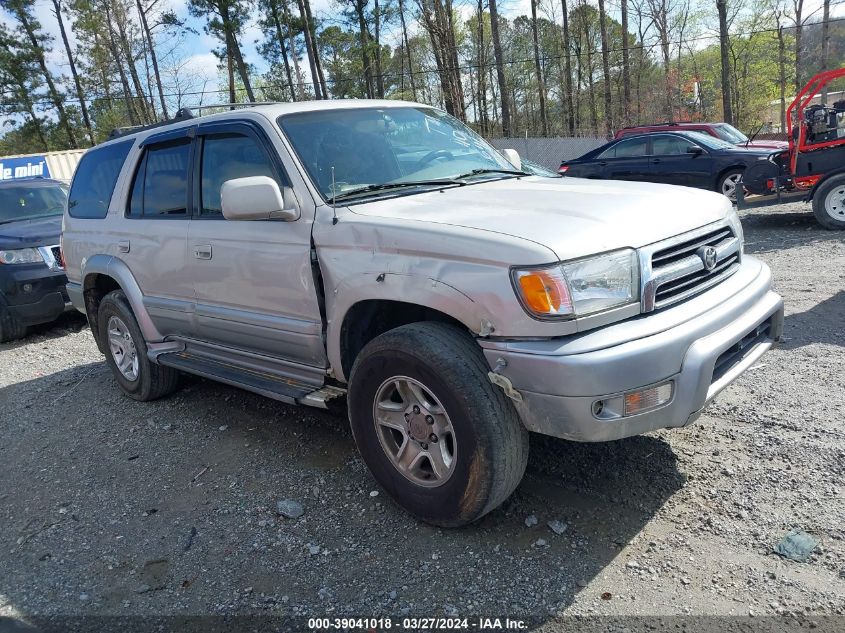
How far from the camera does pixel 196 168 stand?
13.4ft

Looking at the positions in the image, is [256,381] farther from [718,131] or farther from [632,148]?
[718,131]

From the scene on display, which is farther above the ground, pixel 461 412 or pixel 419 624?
pixel 461 412

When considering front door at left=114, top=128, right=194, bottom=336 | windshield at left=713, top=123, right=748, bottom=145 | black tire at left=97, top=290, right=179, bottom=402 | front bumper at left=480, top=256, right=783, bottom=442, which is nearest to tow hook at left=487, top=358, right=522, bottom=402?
front bumper at left=480, top=256, right=783, bottom=442

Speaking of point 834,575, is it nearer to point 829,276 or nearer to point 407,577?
point 407,577

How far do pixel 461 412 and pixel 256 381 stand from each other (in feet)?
5.33

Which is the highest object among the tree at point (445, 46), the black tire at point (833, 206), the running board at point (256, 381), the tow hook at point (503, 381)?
the tree at point (445, 46)

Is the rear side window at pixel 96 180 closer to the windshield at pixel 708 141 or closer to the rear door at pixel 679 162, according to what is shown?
the rear door at pixel 679 162

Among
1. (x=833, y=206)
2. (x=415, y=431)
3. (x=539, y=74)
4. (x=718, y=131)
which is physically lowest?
(x=833, y=206)

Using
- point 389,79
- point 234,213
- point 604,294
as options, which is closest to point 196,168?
point 234,213

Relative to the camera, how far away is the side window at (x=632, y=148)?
12.8 meters

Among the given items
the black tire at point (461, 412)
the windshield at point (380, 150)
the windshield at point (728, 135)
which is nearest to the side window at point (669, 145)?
the windshield at point (728, 135)

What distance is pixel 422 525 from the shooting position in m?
3.06

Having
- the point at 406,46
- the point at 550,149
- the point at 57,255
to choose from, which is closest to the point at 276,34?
the point at 406,46

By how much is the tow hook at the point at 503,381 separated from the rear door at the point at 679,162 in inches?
421
